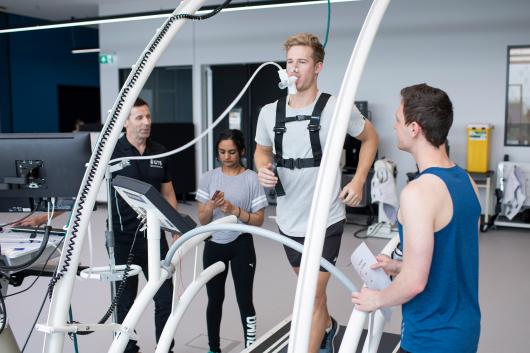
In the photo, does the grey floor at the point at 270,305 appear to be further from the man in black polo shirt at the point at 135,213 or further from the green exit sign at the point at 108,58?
the green exit sign at the point at 108,58

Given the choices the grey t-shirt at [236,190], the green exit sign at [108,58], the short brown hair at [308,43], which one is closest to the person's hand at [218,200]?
the grey t-shirt at [236,190]

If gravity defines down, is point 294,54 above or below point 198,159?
above

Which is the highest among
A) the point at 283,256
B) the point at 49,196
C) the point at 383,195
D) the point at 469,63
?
the point at 469,63

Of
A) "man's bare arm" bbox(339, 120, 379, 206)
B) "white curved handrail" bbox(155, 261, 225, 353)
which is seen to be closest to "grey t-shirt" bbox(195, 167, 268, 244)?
"white curved handrail" bbox(155, 261, 225, 353)

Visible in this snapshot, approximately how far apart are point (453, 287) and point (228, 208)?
1.60 meters

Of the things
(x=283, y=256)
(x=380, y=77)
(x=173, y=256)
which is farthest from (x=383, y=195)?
(x=173, y=256)

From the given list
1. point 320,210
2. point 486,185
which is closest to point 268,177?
point 320,210

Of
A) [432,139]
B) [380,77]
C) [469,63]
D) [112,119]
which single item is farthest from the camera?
[380,77]

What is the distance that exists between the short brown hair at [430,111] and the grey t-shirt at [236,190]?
1.70 meters

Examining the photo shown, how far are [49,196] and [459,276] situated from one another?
59.6 inches

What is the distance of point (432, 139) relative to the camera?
1.67 meters

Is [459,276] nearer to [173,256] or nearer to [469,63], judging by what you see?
[173,256]

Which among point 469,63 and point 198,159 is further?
point 198,159

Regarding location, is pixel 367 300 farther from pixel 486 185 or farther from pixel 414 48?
pixel 414 48
